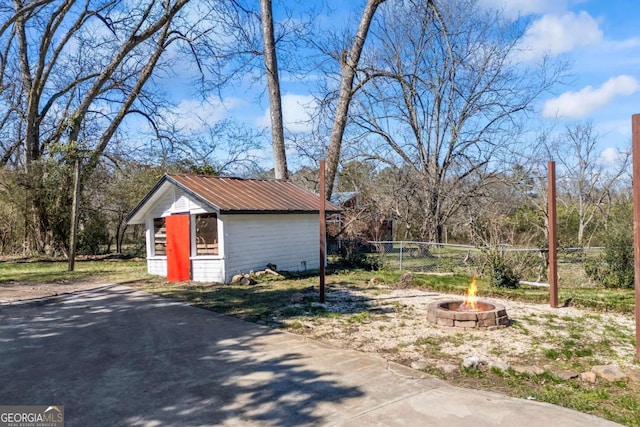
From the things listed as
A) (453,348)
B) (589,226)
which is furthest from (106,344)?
(589,226)

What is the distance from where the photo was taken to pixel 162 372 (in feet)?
17.3

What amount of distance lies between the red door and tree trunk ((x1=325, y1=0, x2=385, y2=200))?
7.38 m

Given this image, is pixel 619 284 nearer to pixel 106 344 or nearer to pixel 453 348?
pixel 453 348

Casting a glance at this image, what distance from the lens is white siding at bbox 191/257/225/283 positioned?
43.1 feet

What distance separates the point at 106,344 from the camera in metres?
6.61

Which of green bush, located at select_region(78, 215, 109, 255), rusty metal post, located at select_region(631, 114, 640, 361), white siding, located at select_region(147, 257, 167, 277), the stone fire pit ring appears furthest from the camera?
green bush, located at select_region(78, 215, 109, 255)

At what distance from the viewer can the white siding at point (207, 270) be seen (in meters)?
13.1

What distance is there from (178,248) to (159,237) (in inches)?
74.4

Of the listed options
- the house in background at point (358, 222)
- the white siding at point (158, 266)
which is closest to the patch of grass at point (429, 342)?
the house in background at point (358, 222)

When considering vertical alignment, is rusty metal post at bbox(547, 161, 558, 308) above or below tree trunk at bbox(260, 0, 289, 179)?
below

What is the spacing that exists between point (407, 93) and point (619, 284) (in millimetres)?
14050

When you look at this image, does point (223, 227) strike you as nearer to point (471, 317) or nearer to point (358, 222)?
point (358, 222)

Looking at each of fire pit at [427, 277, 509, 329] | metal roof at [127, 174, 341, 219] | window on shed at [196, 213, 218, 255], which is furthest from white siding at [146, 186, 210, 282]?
fire pit at [427, 277, 509, 329]

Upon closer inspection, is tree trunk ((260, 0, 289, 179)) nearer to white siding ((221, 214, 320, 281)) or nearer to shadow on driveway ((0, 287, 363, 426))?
white siding ((221, 214, 320, 281))
